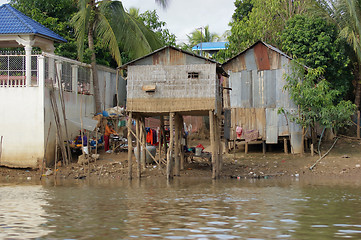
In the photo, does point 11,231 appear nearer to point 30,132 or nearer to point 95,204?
point 95,204

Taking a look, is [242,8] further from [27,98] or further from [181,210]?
[181,210]

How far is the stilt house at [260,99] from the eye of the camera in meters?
23.1

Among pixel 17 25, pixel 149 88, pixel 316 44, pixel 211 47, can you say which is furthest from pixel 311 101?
pixel 211 47

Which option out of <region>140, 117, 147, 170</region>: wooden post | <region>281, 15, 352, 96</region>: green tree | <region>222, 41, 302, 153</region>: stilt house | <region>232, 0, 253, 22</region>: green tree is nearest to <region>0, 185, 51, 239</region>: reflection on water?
<region>140, 117, 147, 170</region>: wooden post

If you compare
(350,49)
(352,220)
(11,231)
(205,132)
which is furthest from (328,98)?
(11,231)

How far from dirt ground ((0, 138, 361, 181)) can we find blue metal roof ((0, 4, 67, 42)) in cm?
548

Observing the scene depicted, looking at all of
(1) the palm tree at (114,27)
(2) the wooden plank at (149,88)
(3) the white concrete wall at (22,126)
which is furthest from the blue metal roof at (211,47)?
(2) the wooden plank at (149,88)

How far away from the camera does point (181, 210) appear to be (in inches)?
468

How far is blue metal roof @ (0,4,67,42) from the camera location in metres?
21.8

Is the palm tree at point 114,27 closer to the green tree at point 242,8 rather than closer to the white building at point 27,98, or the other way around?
the white building at point 27,98

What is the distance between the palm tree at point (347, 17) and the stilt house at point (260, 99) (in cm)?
332

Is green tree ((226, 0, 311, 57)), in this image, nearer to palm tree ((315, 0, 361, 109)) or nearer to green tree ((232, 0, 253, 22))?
palm tree ((315, 0, 361, 109))

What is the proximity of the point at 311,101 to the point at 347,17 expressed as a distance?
565cm

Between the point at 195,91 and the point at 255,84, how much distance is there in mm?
5246
